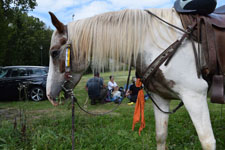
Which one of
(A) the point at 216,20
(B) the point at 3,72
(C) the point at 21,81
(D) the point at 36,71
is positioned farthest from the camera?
(D) the point at 36,71

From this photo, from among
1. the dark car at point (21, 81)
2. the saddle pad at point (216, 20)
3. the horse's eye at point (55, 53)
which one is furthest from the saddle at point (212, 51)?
the dark car at point (21, 81)

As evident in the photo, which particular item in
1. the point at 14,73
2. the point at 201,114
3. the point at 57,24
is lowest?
the point at 14,73

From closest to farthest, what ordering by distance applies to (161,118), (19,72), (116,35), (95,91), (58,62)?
(116,35), (58,62), (161,118), (95,91), (19,72)

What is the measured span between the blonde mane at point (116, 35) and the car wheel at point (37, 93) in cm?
685

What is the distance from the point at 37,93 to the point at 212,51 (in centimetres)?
792

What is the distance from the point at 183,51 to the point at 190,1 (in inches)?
21.5

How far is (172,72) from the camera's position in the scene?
165cm

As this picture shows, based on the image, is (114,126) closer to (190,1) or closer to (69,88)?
(69,88)

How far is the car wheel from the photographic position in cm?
815

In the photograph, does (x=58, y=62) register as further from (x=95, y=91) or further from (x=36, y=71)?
(x=36, y=71)

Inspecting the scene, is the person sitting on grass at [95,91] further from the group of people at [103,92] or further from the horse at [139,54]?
the horse at [139,54]

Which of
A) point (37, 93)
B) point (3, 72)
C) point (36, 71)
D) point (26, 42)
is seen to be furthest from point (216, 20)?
point (26, 42)

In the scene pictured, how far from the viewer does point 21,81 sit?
26.0 feet

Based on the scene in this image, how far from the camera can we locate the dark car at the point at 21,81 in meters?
7.85
